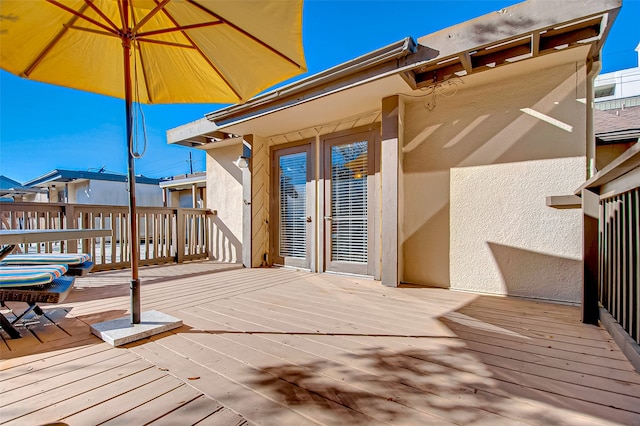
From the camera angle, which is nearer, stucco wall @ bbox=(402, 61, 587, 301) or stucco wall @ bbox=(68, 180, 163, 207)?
stucco wall @ bbox=(402, 61, 587, 301)

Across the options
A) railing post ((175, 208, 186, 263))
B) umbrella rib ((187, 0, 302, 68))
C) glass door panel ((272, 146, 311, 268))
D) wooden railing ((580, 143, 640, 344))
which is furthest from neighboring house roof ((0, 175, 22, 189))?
wooden railing ((580, 143, 640, 344))

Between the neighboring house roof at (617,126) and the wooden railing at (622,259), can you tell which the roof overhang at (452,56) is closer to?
the wooden railing at (622,259)

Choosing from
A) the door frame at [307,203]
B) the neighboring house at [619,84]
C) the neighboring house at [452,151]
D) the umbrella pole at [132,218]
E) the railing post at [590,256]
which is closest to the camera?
the umbrella pole at [132,218]

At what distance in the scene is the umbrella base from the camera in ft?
6.57

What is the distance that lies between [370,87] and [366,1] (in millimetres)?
3646

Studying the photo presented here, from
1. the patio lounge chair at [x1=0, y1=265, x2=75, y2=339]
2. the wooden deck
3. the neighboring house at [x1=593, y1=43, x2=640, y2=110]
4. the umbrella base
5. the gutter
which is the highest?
the neighboring house at [x1=593, y1=43, x2=640, y2=110]

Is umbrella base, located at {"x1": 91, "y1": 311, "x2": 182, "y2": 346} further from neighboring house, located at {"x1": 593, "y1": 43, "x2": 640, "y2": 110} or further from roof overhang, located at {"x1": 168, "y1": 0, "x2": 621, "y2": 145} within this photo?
neighboring house, located at {"x1": 593, "y1": 43, "x2": 640, "y2": 110}

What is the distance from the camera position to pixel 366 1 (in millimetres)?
5781

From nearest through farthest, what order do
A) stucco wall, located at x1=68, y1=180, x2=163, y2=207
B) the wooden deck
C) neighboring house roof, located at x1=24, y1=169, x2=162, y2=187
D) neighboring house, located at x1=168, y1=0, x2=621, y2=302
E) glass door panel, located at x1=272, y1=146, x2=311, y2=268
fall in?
the wooden deck, neighboring house, located at x1=168, y1=0, x2=621, y2=302, glass door panel, located at x1=272, y1=146, x2=311, y2=268, neighboring house roof, located at x1=24, y1=169, x2=162, y2=187, stucco wall, located at x1=68, y1=180, x2=163, y2=207

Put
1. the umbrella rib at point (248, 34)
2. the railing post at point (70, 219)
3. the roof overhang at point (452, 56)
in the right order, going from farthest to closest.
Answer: the railing post at point (70, 219) < the roof overhang at point (452, 56) < the umbrella rib at point (248, 34)

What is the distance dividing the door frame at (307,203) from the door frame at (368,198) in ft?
0.57

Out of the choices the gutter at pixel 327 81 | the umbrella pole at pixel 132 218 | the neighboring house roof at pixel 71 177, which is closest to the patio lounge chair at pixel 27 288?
the umbrella pole at pixel 132 218

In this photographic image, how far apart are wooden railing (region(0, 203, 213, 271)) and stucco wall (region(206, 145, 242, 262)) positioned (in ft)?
0.94

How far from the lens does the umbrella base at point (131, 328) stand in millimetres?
2002
